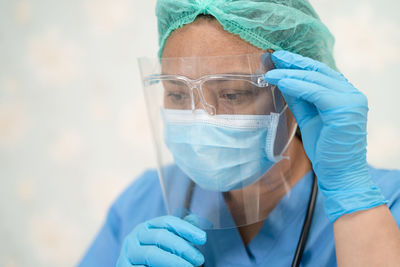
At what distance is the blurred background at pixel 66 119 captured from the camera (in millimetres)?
1644

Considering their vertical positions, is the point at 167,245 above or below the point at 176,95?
below

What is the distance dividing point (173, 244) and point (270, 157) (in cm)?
32

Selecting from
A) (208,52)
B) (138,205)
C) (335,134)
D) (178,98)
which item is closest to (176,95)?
(178,98)

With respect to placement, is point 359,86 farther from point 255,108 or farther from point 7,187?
point 7,187

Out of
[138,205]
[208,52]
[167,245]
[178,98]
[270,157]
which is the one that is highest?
[208,52]

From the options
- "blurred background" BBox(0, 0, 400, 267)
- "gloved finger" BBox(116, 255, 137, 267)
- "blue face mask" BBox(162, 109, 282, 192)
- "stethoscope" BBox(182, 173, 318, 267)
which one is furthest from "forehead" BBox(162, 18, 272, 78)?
"blurred background" BBox(0, 0, 400, 267)

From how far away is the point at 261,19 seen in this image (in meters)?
0.85

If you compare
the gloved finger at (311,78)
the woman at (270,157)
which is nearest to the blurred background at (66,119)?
the woman at (270,157)

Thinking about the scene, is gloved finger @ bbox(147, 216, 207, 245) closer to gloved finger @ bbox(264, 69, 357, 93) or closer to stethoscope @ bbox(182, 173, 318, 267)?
stethoscope @ bbox(182, 173, 318, 267)

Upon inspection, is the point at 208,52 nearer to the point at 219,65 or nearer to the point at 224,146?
the point at 219,65

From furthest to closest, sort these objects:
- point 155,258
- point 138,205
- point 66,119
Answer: point 66,119 → point 138,205 → point 155,258

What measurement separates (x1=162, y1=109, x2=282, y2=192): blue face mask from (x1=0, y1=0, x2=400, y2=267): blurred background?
0.82 m

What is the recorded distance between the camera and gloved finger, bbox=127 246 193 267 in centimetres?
81

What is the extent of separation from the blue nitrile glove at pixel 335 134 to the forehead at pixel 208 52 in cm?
7
